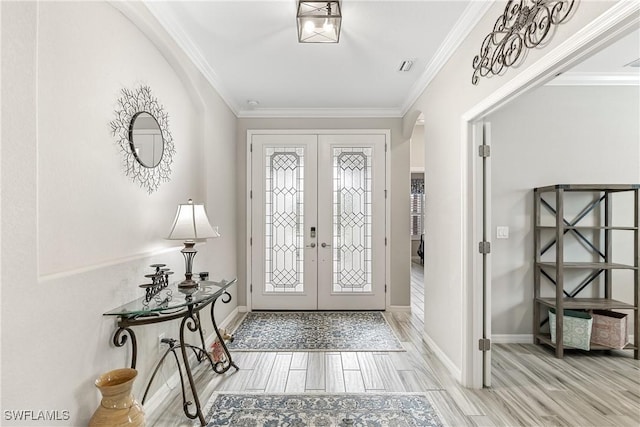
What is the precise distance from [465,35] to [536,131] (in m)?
1.54

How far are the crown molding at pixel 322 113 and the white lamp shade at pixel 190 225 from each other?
248cm

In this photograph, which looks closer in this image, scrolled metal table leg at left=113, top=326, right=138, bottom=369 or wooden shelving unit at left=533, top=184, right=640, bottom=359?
scrolled metal table leg at left=113, top=326, right=138, bottom=369

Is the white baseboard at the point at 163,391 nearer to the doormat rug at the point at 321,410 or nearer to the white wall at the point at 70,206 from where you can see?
the white wall at the point at 70,206

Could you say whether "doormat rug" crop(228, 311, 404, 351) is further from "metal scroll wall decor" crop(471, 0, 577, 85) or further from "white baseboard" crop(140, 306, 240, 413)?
"metal scroll wall decor" crop(471, 0, 577, 85)

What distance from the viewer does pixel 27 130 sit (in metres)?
1.30

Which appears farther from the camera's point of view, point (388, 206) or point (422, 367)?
point (388, 206)

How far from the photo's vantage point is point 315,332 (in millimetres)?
3686

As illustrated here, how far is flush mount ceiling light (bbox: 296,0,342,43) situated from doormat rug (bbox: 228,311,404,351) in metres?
2.73

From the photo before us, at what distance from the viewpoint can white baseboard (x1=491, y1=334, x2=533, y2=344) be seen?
3391mm

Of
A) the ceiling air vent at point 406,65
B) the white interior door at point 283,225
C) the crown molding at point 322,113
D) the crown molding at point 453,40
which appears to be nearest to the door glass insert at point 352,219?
the white interior door at point 283,225

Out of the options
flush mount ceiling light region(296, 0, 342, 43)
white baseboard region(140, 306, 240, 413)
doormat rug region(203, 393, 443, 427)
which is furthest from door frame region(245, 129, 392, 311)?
doormat rug region(203, 393, 443, 427)

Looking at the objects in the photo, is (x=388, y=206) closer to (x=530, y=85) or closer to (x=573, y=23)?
(x=530, y=85)

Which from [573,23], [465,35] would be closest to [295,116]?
[465,35]

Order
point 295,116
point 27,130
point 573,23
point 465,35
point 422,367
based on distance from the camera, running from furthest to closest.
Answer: point 295,116 < point 422,367 < point 465,35 < point 573,23 < point 27,130
